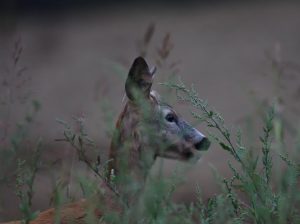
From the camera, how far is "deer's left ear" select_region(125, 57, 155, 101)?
17.0 feet

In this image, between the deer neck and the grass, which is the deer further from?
the grass

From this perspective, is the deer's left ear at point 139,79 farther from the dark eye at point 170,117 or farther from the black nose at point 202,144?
the black nose at point 202,144

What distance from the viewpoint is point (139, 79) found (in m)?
5.31

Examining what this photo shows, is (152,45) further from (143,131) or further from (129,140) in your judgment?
(143,131)

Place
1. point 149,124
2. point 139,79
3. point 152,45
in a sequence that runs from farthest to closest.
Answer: point 152,45, point 139,79, point 149,124

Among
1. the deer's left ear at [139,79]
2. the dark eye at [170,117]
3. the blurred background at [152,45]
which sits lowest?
the dark eye at [170,117]

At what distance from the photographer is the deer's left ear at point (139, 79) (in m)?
5.18

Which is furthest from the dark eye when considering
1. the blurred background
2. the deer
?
the blurred background

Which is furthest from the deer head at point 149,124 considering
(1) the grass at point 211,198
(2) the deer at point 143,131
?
(1) the grass at point 211,198

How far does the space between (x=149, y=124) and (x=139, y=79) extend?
0.32 metres

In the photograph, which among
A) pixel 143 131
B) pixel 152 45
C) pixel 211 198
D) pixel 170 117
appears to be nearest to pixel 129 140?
pixel 143 131

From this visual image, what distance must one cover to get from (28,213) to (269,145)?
974 mm

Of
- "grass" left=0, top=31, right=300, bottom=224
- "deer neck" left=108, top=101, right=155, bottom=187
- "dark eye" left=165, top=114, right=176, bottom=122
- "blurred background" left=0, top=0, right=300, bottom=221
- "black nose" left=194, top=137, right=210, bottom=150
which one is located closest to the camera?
"grass" left=0, top=31, right=300, bottom=224

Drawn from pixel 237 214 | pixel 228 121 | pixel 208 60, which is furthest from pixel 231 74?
pixel 237 214
